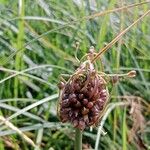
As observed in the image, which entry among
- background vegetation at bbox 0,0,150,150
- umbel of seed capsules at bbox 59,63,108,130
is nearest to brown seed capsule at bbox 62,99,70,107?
umbel of seed capsules at bbox 59,63,108,130

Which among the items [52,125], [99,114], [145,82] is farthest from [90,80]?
[145,82]

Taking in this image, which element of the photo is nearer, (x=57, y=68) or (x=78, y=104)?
(x=78, y=104)

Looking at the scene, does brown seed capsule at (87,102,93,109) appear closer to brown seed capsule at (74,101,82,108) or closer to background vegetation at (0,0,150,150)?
brown seed capsule at (74,101,82,108)

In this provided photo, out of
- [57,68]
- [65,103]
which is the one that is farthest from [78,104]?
[57,68]

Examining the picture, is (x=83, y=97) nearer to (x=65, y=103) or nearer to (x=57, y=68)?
(x=65, y=103)

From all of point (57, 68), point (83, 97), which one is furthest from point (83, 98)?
point (57, 68)

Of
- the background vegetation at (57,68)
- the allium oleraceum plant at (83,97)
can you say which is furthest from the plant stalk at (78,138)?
the background vegetation at (57,68)

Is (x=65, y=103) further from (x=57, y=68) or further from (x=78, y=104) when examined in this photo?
(x=57, y=68)
